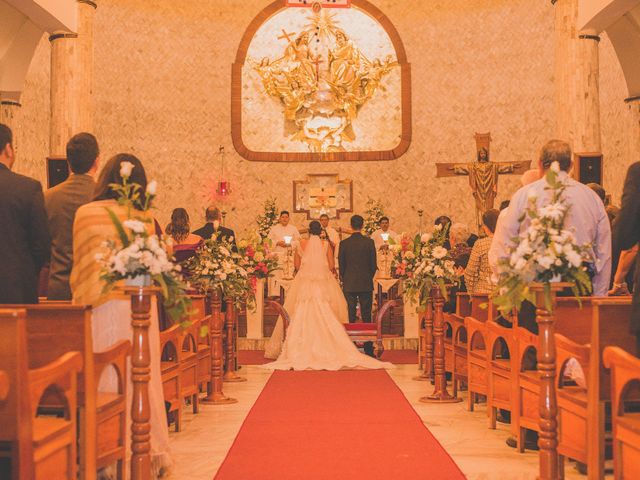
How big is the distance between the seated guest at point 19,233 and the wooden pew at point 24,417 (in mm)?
930

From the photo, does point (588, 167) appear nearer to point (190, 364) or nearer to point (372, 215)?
point (190, 364)

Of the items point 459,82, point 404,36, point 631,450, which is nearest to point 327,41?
point 404,36

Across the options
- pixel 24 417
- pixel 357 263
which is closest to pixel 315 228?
pixel 357 263

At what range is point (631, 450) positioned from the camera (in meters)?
3.74

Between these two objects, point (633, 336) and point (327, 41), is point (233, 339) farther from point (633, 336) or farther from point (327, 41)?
point (327, 41)

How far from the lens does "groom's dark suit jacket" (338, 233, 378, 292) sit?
12.2 meters

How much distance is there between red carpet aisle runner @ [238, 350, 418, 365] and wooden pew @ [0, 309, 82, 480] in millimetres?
7705

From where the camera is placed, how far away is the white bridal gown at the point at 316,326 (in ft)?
35.3

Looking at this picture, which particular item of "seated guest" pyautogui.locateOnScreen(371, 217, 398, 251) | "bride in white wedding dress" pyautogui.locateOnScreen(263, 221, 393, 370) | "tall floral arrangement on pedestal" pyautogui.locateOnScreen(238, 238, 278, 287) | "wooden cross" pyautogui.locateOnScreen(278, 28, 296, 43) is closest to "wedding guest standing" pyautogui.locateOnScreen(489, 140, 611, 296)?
"tall floral arrangement on pedestal" pyautogui.locateOnScreen(238, 238, 278, 287)

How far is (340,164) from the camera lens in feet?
58.2

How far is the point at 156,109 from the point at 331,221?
4245mm

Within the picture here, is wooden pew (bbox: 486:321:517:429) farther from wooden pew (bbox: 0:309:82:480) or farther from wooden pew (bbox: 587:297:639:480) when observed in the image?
wooden pew (bbox: 0:309:82:480)

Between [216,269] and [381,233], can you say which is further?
[381,233]

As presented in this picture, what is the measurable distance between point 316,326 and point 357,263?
1413 millimetres
